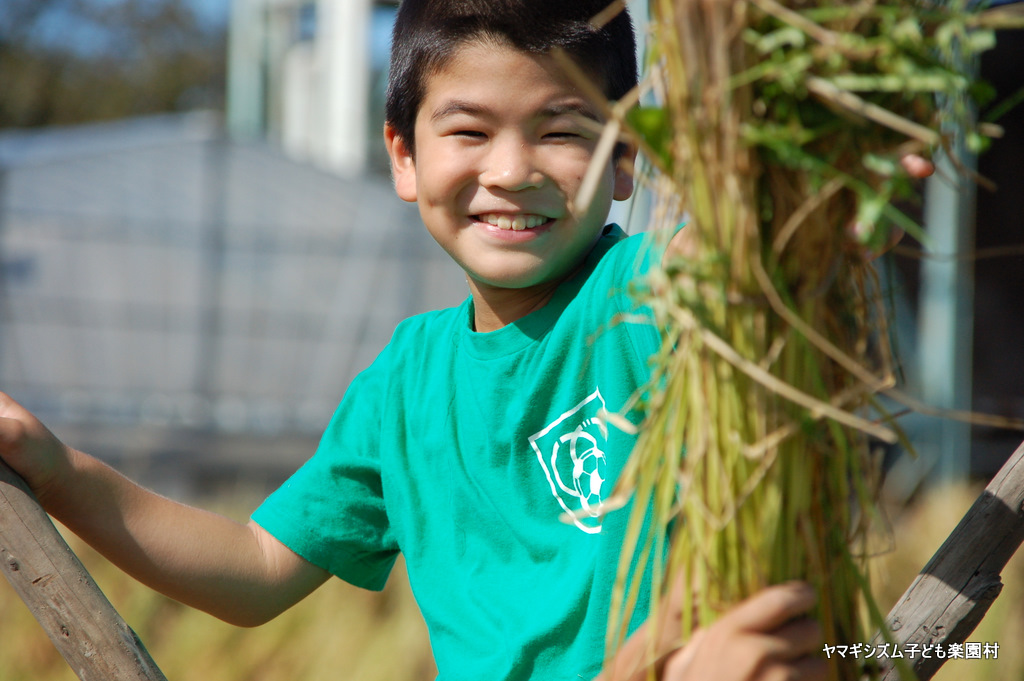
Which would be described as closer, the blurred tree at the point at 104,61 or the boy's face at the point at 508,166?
the boy's face at the point at 508,166

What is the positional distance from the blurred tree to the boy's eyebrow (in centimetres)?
1835

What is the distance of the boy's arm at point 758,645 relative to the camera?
0.71 m

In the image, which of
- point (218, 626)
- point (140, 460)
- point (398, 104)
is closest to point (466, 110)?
point (398, 104)

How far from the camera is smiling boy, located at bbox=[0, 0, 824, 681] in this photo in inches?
47.0

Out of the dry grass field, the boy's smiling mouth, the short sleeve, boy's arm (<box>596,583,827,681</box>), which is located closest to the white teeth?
the boy's smiling mouth

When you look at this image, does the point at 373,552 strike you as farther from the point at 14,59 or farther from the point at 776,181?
the point at 14,59

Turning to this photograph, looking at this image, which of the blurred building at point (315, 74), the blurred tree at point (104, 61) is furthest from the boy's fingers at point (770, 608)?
the blurred tree at point (104, 61)

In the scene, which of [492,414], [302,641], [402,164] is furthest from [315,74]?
[492,414]

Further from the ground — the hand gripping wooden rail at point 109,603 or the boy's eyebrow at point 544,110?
the boy's eyebrow at point 544,110

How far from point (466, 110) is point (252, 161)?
23.2ft

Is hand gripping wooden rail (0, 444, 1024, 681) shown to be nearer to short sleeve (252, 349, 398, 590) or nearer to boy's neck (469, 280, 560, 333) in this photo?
short sleeve (252, 349, 398, 590)

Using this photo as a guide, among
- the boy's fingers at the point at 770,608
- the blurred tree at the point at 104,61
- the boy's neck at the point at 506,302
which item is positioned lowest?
the boy's fingers at the point at 770,608

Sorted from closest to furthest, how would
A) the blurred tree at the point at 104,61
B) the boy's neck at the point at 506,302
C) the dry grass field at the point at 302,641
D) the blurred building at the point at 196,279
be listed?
the boy's neck at the point at 506,302 < the dry grass field at the point at 302,641 < the blurred building at the point at 196,279 < the blurred tree at the point at 104,61

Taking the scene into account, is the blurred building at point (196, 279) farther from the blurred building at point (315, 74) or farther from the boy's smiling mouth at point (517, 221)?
the boy's smiling mouth at point (517, 221)
